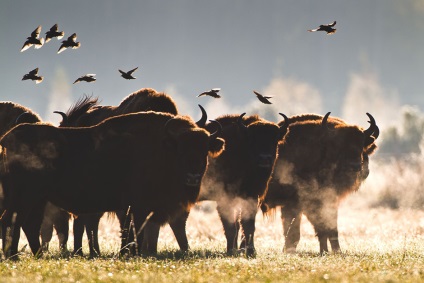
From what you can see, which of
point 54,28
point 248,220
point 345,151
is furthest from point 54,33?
point 345,151

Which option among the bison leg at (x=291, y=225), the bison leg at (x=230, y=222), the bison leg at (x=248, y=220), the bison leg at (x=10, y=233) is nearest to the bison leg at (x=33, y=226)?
the bison leg at (x=10, y=233)

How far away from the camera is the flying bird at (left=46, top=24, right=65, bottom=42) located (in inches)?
586

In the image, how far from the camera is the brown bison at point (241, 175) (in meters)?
13.7

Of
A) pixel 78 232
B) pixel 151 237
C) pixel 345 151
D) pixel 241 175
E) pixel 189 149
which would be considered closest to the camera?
pixel 189 149

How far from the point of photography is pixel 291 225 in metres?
14.9

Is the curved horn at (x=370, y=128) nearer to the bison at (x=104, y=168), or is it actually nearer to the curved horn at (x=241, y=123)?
the curved horn at (x=241, y=123)

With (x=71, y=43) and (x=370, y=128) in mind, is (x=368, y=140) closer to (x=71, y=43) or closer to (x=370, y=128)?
(x=370, y=128)

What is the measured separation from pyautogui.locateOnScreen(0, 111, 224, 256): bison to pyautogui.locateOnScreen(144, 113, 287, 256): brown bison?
1.96m

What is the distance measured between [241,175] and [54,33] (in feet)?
17.5

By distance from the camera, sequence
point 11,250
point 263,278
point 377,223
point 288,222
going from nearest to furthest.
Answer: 1. point 263,278
2. point 11,250
3. point 288,222
4. point 377,223

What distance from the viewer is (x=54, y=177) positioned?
38.8ft

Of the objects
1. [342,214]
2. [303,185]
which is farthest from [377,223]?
[303,185]

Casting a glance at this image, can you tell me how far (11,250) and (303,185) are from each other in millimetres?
6655

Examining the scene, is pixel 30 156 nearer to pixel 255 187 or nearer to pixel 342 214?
pixel 255 187
